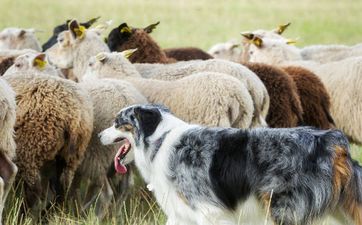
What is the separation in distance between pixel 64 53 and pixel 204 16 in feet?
68.7

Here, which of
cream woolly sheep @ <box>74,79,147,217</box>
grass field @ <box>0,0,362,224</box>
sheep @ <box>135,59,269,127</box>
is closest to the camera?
cream woolly sheep @ <box>74,79,147,217</box>

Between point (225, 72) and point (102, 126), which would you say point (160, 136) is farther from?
point (225, 72)

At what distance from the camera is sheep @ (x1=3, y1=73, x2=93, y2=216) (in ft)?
25.8

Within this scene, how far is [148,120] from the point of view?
22.1 ft

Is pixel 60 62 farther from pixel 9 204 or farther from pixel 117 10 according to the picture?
pixel 117 10

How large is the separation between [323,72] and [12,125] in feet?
17.8

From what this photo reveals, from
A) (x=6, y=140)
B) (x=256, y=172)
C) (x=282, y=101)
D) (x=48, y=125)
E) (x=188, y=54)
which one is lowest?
(x=188, y=54)

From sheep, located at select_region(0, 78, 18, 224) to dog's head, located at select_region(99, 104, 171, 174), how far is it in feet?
2.72

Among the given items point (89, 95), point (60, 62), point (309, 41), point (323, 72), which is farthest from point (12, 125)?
point (309, 41)

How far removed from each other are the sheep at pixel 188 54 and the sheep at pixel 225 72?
213cm

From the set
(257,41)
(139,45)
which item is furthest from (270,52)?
(139,45)

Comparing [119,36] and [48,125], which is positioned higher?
[48,125]

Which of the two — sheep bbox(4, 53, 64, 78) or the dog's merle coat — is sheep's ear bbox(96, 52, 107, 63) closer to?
sheep bbox(4, 53, 64, 78)

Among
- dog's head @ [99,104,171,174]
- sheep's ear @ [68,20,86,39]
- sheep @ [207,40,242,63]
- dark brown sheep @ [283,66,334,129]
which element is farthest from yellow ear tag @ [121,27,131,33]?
dog's head @ [99,104,171,174]
